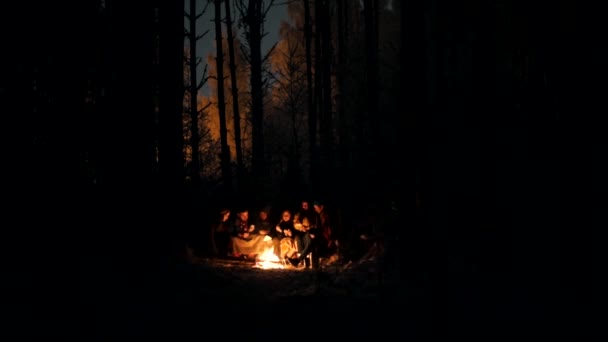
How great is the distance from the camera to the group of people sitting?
11.1 m

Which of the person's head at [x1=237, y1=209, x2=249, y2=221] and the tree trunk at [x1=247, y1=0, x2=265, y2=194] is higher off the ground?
the tree trunk at [x1=247, y1=0, x2=265, y2=194]

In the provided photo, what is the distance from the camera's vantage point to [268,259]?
11.5 metres

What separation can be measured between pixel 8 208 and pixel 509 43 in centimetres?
894

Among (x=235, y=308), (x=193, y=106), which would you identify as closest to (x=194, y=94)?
(x=193, y=106)

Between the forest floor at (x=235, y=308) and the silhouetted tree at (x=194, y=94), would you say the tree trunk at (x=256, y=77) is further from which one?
the forest floor at (x=235, y=308)

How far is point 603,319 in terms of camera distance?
542 centimetres

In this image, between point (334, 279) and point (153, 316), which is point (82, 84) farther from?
point (334, 279)

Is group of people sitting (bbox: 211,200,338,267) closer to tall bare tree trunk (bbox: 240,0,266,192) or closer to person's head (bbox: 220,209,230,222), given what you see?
person's head (bbox: 220,209,230,222)

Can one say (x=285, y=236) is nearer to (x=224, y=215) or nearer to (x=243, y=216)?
(x=243, y=216)

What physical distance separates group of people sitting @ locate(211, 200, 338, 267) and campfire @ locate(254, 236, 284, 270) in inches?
0.9

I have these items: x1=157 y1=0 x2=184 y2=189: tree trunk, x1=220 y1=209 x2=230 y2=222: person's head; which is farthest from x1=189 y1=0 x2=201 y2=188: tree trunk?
x1=157 y1=0 x2=184 y2=189: tree trunk

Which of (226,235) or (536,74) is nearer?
(536,74)

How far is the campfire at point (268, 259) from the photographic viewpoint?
433 inches

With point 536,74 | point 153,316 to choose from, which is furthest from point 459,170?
point 153,316
